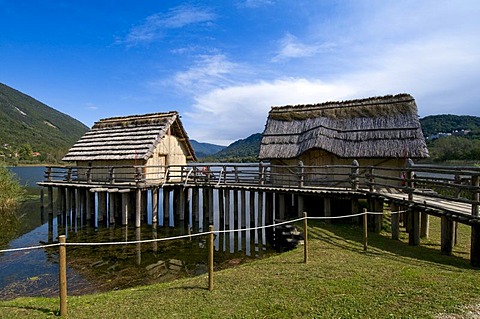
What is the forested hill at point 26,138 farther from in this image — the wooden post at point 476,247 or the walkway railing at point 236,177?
the wooden post at point 476,247

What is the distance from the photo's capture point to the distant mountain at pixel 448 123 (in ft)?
305

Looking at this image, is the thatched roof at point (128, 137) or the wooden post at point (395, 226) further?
the thatched roof at point (128, 137)

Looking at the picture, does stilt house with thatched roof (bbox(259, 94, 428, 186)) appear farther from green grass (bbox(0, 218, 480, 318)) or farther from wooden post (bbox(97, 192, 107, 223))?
wooden post (bbox(97, 192, 107, 223))

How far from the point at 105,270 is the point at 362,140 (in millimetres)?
15592

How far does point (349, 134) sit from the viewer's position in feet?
66.1

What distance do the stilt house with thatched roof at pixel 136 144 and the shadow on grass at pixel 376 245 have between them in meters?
11.9

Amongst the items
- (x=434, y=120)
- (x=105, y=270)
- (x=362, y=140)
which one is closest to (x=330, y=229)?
(x=362, y=140)

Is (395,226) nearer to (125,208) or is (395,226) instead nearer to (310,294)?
(310,294)

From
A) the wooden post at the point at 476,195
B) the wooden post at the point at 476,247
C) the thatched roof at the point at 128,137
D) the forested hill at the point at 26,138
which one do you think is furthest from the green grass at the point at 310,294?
the forested hill at the point at 26,138

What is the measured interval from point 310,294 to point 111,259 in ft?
33.1

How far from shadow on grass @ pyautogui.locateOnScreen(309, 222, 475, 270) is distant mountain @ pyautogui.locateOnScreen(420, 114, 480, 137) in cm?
9276

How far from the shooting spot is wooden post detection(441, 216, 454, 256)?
10172 millimetres

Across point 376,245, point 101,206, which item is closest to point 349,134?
point 376,245

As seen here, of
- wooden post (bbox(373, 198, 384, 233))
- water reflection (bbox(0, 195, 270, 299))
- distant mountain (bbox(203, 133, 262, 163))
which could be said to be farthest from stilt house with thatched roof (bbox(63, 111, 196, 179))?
distant mountain (bbox(203, 133, 262, 163))
